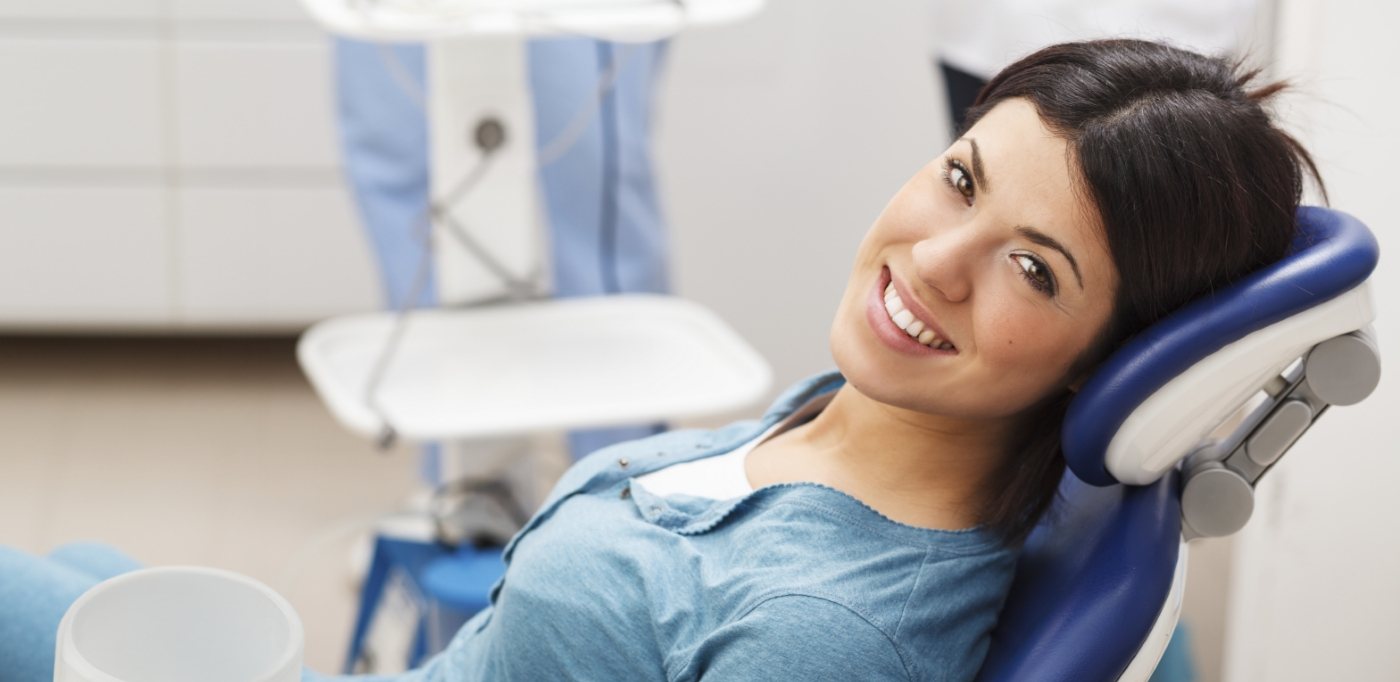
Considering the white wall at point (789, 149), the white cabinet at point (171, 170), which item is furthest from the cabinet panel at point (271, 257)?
the white wall at point (789, 149)

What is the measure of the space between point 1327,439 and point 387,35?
109cm

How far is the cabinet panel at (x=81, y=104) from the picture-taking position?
9.82ft

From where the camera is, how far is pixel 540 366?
1.87 m

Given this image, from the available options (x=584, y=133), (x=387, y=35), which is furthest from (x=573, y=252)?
(x=387, y=35)

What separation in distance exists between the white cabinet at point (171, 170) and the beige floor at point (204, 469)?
0.14 meters

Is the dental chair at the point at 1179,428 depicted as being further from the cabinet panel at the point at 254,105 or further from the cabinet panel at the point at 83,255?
the cabinet panel at the point at 83,255

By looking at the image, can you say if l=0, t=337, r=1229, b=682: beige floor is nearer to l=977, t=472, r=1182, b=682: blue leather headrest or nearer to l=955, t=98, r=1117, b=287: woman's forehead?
l=977, t=472, r=1182, b=682: blue leather headrest

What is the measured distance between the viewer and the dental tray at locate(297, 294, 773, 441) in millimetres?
1723

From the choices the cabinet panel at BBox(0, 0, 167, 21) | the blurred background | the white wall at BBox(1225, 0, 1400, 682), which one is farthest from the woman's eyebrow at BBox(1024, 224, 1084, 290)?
the cabinet panel at BBox(0, 0, 167, 21)

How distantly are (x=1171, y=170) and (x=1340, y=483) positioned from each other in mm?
750

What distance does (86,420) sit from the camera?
3084 mm

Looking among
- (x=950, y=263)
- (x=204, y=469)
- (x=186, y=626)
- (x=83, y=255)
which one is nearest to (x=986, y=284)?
(x=950, y=263)

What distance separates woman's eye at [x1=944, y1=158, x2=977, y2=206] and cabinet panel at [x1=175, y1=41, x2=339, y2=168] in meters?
2.17

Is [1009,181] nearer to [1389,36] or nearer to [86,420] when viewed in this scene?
[1389,36]
